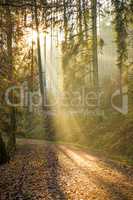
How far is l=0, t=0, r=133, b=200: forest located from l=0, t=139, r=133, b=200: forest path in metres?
0.03

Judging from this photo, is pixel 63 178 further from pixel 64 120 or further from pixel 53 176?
pixel 64 120

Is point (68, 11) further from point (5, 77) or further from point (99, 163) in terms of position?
point (99, 163)

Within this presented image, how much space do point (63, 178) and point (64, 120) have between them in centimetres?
1763

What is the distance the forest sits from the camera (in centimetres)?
952

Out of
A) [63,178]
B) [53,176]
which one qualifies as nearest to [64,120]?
[53,176]

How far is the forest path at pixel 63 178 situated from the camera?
371 inches

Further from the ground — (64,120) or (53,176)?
(53,176)

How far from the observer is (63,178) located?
11.3 m

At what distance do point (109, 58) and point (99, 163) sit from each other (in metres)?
65.1

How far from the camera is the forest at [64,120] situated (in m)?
9.52

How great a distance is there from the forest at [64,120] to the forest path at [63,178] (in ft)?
0.08

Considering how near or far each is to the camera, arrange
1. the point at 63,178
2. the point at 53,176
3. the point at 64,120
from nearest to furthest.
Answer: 1. the point at 63,178
2. the point at 53,176
3. the point at 64,120

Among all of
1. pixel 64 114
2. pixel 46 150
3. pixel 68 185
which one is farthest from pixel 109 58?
pixel 68 185

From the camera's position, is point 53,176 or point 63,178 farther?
point 53,176
